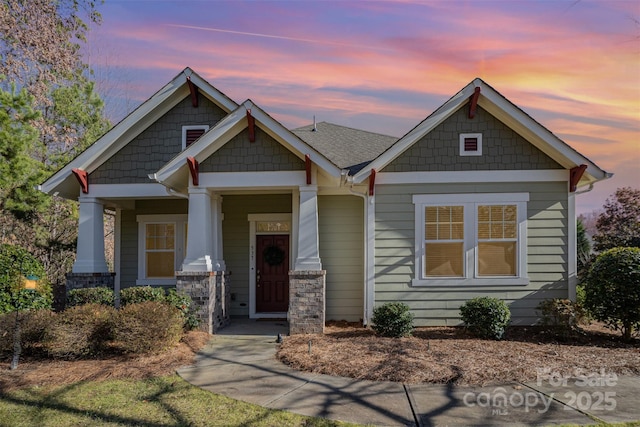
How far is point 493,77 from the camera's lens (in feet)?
38.5

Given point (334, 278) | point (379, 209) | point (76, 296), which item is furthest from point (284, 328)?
point (76, 296)

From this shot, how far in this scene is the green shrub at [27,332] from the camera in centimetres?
764

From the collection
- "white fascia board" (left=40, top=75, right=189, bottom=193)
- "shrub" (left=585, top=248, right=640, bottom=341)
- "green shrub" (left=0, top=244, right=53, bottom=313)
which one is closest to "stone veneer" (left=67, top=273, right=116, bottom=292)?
"green shrub" (left=0, top=244, right=53, bottom=313)

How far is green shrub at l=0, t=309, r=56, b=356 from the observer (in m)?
7.64

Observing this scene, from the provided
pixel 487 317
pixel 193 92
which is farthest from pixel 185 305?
pixel 487 317

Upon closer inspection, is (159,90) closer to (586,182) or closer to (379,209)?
(379,209)

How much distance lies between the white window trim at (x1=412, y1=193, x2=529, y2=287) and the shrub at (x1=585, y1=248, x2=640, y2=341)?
4.23ft

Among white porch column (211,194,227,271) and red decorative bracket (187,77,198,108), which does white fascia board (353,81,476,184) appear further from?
red decorative bracket (187,77,198,108)

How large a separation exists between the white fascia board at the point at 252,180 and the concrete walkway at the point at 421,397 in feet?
12.0

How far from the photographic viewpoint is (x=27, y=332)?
7.69 m

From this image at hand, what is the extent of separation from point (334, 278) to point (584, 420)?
656 cm

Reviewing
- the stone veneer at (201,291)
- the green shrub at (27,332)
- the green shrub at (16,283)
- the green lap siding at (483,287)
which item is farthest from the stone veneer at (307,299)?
the green shrub at (16,283)

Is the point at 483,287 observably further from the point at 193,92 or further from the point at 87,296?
the point at 87,296

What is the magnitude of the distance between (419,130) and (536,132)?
7.51 feet
